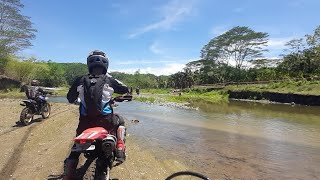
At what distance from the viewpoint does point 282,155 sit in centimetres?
1170

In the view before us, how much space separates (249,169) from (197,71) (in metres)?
95.7

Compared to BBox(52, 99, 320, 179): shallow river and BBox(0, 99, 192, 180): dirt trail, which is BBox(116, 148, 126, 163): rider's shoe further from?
BBox(52, 99, 320, 179): shallow river

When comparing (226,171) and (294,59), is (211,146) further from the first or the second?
(294,59)

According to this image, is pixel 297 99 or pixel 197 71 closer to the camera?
pixel 297 99

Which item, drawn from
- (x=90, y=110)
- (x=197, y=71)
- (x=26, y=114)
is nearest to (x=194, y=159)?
(x=90, y=110)

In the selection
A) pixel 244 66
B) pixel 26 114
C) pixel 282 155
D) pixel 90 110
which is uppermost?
pixel 244 66

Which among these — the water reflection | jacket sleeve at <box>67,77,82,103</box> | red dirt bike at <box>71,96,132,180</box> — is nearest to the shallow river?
the water reflection

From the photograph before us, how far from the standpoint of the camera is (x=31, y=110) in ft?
49.1

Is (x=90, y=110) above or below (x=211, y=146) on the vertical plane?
above

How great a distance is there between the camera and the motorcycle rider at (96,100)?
15.6ft

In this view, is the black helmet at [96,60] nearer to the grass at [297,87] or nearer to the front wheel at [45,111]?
the front wheel at [45,111]

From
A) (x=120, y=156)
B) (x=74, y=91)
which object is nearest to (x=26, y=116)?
(x=74, y=91)

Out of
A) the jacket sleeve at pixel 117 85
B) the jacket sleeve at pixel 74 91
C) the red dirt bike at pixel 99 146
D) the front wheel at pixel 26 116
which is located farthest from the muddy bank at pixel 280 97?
the red dirt bike at pixel 99 146

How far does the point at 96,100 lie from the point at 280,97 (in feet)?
149
